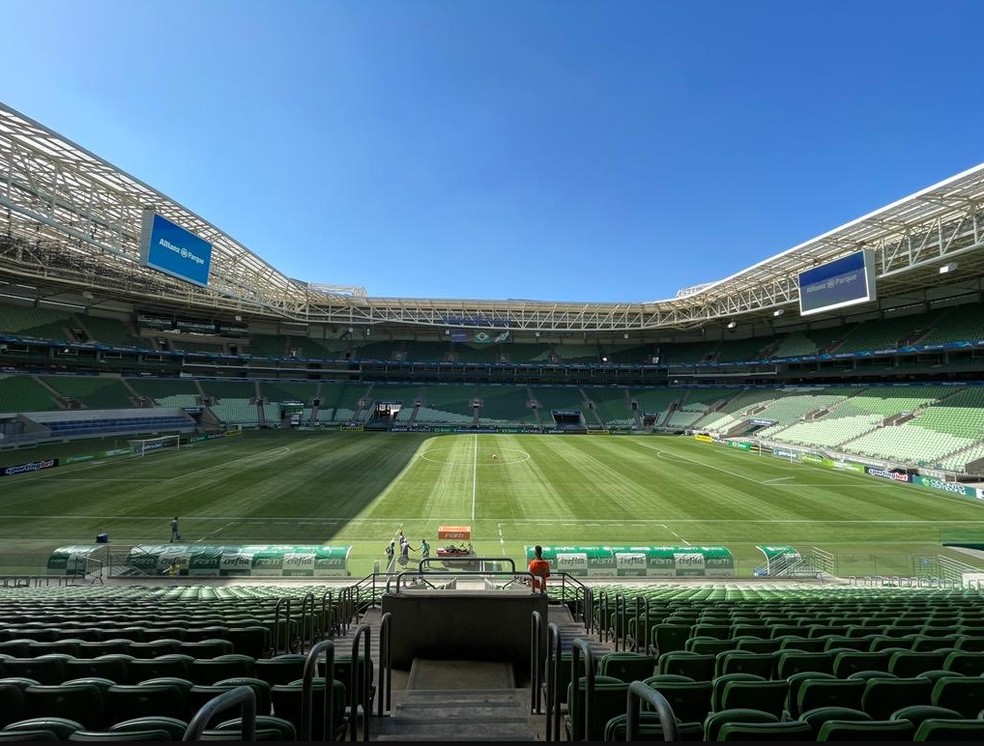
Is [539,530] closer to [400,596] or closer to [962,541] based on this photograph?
[400,596]

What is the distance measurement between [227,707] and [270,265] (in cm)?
3937

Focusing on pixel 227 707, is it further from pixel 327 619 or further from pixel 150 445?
pixel 150 445

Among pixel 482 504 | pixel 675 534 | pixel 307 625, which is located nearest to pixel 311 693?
pixel 307 625

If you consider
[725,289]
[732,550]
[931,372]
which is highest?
[725,289]

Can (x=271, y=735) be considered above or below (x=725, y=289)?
below

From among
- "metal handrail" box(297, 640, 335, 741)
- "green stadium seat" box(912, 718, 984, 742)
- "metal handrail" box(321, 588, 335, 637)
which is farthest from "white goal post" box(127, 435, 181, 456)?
"green stadium seat" box(912, 718, 984, 742)

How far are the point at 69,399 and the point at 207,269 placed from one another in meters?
29.1

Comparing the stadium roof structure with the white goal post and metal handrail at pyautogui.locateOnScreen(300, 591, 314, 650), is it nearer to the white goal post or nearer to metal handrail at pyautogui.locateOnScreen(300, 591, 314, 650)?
the white goal post

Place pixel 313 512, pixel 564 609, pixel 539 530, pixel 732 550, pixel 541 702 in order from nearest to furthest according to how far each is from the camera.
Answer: pixel 541 702 → pixel 564 609 → pixel 732 550 → pixel 539 530 → pixel 313 512

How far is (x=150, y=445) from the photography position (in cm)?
3888

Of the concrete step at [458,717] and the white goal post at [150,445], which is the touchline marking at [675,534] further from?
the white goal post at [150,445]

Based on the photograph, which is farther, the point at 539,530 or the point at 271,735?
the point at 539,530

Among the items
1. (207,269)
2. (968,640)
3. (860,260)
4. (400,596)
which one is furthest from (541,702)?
(860,260)

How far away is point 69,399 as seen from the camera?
43625 millimetres
